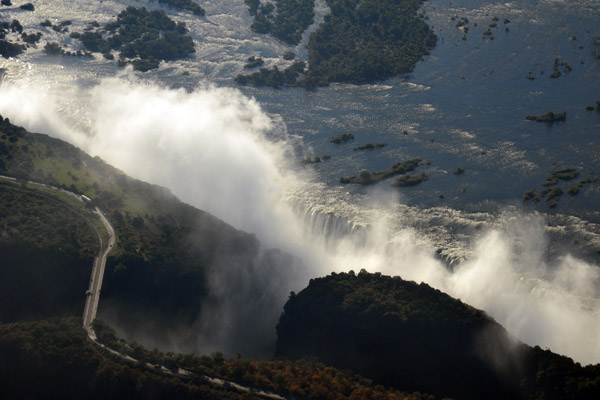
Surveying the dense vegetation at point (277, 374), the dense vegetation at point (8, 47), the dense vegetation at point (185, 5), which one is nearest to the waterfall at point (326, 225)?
the dense vegetation at point (277, 374)

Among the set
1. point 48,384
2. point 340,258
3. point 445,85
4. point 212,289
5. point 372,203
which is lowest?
point 48,384

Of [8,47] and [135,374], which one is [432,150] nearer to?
[135,374]

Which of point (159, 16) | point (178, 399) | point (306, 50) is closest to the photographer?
point (178, 399)

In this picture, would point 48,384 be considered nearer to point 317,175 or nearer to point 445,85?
point 317,175

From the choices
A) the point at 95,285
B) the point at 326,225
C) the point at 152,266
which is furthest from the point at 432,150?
the point at 95,285

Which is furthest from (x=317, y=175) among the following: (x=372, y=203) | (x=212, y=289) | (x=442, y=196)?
(x=212, y=289)

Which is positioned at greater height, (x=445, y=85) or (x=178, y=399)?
(x=445, y=85)

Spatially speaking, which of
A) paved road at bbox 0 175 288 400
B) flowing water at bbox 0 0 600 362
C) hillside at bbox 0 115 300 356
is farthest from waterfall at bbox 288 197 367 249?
paved road at bbox 0 175 288 400
